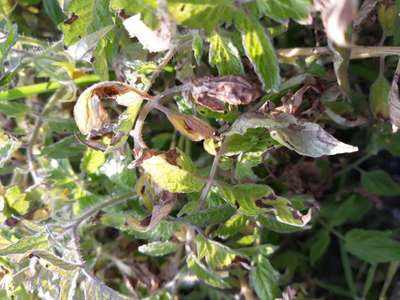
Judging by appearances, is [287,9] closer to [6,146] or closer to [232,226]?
[232,226]

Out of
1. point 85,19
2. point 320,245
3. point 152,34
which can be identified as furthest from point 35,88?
point 320,245

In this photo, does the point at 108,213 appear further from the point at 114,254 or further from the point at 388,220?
the point at 388,220

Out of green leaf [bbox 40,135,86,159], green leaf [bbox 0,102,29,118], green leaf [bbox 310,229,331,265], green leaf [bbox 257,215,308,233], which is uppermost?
green leaf [bbox 0,102,29,118]

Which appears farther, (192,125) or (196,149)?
(196,149)

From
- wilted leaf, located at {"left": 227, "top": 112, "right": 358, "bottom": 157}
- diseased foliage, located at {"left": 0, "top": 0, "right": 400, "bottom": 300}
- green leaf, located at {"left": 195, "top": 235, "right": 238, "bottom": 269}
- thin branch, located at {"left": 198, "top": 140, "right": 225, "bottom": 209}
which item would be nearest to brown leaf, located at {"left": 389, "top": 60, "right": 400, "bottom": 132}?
diseased foliage, located at {"left": 0, "top": 0, "right": 400, "bottom": 300}

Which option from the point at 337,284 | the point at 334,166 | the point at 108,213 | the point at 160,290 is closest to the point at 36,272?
the point at 108,213

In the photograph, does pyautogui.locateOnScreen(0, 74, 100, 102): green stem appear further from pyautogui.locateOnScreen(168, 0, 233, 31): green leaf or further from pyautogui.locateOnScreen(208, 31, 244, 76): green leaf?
pyautogui.locateOnScreen(168, 0, 233, 31): green leaf
